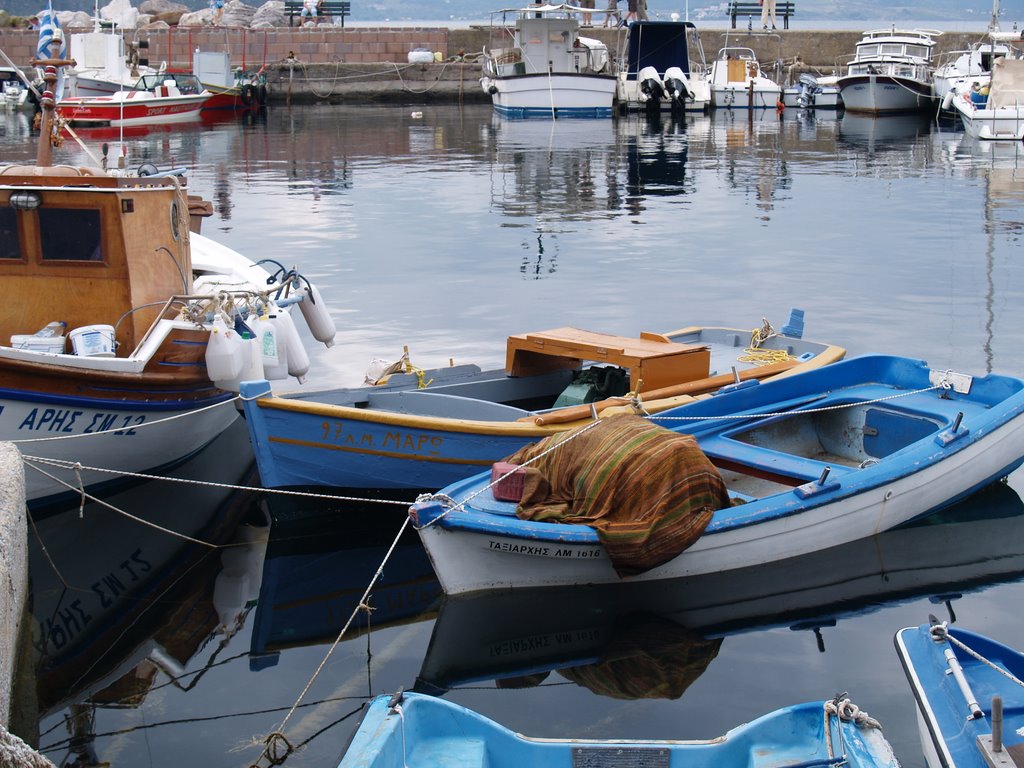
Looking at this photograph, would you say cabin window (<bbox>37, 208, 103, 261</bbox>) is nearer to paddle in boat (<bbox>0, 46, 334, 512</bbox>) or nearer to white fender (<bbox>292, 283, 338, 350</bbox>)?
paddle in boat (<bbox>0, 46, 334, 512</bbox>)

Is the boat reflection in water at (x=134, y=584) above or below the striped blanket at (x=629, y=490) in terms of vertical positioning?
below

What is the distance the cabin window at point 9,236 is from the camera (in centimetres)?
968

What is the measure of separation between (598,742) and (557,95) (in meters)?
42.9

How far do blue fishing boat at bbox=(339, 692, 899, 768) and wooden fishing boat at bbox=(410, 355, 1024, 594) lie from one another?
2.03 metres

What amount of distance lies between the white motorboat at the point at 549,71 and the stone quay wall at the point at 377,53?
13.5 feet

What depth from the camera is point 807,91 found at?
158 feet

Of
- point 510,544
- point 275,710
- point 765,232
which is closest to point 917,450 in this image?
point 510,544

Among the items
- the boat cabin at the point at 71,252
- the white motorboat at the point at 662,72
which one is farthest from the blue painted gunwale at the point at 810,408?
the white motorboat at the point at 662,72

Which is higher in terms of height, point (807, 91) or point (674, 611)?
point (807, 91)

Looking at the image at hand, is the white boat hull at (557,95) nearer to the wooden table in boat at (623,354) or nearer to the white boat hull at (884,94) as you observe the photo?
the white boat hull at (884,94)

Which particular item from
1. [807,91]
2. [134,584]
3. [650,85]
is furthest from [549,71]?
[134,584]

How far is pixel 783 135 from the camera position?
39.2m

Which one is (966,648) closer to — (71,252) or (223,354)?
(223,354)

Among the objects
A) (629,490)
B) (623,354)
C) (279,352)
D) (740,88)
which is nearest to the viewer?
(629,490)
